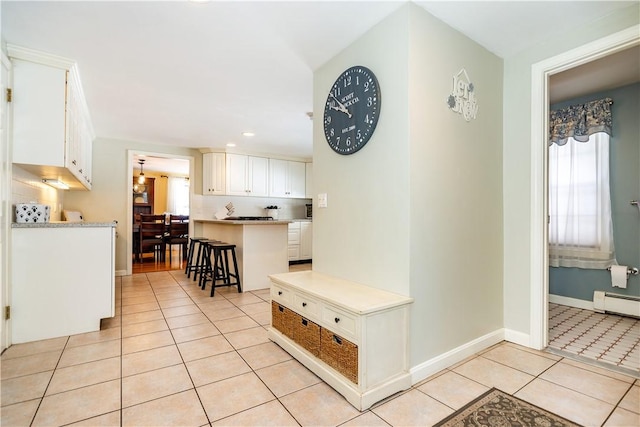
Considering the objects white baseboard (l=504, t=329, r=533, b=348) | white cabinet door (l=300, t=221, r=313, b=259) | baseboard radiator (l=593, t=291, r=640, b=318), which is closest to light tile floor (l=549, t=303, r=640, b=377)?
baseboard radiator (l=593, t=291, r=640, b=318)

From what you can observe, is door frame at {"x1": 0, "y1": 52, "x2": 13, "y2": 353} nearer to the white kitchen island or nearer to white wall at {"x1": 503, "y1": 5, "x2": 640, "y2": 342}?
the white kitchen island

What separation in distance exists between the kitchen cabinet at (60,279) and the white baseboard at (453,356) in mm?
2635

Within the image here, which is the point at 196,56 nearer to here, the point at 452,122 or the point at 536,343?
the point at 452,122

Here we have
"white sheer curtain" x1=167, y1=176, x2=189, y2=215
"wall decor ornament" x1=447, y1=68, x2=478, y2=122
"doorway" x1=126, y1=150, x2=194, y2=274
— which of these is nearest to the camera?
"wall decor ornament" x1=447, y1=68, x2=478, y2=122

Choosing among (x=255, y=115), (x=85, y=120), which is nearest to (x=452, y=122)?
(x=255, y=115)

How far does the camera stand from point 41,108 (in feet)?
8.19

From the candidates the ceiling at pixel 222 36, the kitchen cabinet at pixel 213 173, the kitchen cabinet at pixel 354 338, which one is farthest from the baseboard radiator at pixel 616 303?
the kitchen cabinet at pixel 213 173

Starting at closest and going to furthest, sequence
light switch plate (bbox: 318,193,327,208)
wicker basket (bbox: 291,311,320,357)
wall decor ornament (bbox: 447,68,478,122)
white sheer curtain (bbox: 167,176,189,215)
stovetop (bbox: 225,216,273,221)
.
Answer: wicker basket (bbox: 291,311,320,357) < wall decor ornament (bbox: 447,68,478,122) < light switch plate (bbox: 318,193,327,208) < stovetop (bbox: 225,216,273,221) < white sheer curtain (bbox: 167,176,189,215)

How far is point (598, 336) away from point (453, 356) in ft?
4.84

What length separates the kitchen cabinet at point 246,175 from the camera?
19.8ft

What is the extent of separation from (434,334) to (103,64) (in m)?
3.37

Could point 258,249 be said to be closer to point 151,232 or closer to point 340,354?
point 340,354

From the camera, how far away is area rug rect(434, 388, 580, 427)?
148 cm

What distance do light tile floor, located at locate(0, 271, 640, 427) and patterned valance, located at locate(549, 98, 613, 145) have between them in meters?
2.41
